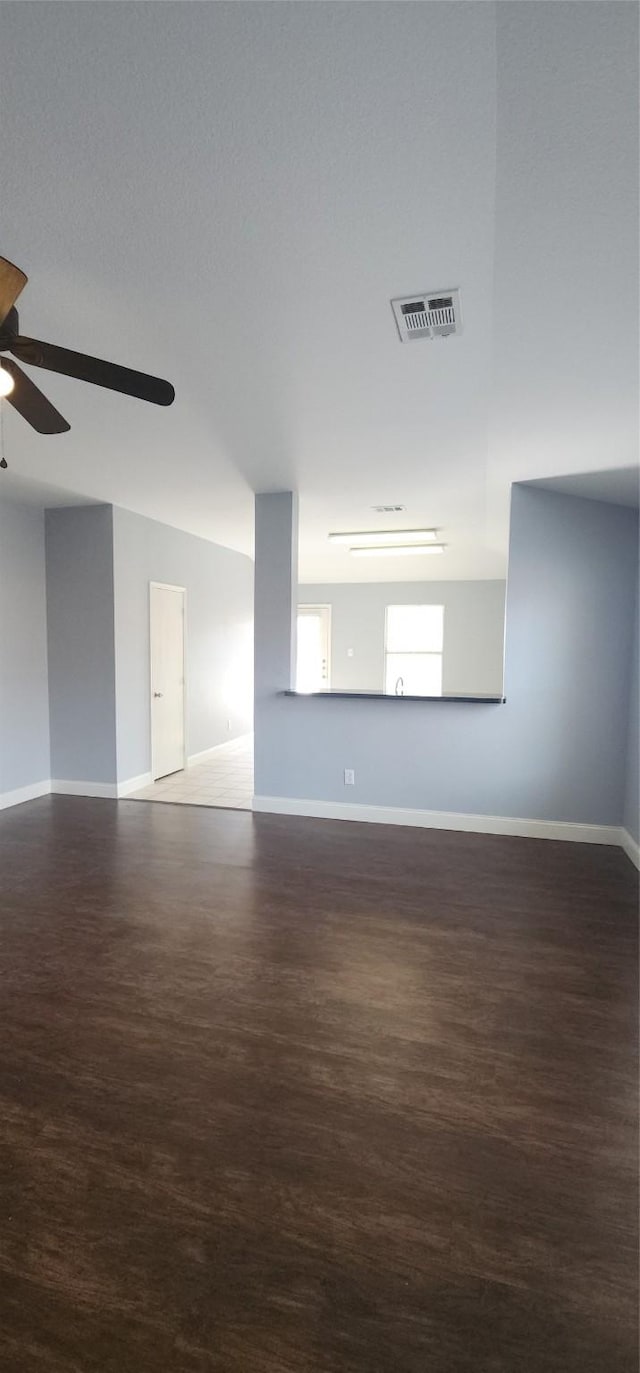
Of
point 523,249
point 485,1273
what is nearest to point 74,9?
point 523,249

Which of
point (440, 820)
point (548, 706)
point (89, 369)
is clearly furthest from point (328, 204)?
point (440, 820)

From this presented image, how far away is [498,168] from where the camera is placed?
1.46 m

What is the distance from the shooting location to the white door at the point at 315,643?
9.85m

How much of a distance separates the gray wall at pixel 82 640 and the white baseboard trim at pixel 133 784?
0.15 m

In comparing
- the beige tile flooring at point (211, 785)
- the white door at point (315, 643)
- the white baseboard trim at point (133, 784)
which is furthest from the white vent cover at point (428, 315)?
the white door at point (315, 643)

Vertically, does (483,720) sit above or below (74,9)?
below

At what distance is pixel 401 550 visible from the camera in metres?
6.93

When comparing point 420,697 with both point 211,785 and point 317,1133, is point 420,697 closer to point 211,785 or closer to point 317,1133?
point 211,785

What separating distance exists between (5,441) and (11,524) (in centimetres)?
189

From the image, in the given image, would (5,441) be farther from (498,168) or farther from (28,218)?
(498,168)

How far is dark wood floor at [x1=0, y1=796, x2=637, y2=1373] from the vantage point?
1247 mm

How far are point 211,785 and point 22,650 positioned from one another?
7.02 feet

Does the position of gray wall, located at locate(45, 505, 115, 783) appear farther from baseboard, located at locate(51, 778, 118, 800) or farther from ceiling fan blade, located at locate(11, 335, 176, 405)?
ceiling fan blade, located at locate(11, 335, 176, 405)

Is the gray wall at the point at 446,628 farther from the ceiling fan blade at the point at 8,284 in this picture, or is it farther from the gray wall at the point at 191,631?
the ceiling fan blade at the point at 8,284
